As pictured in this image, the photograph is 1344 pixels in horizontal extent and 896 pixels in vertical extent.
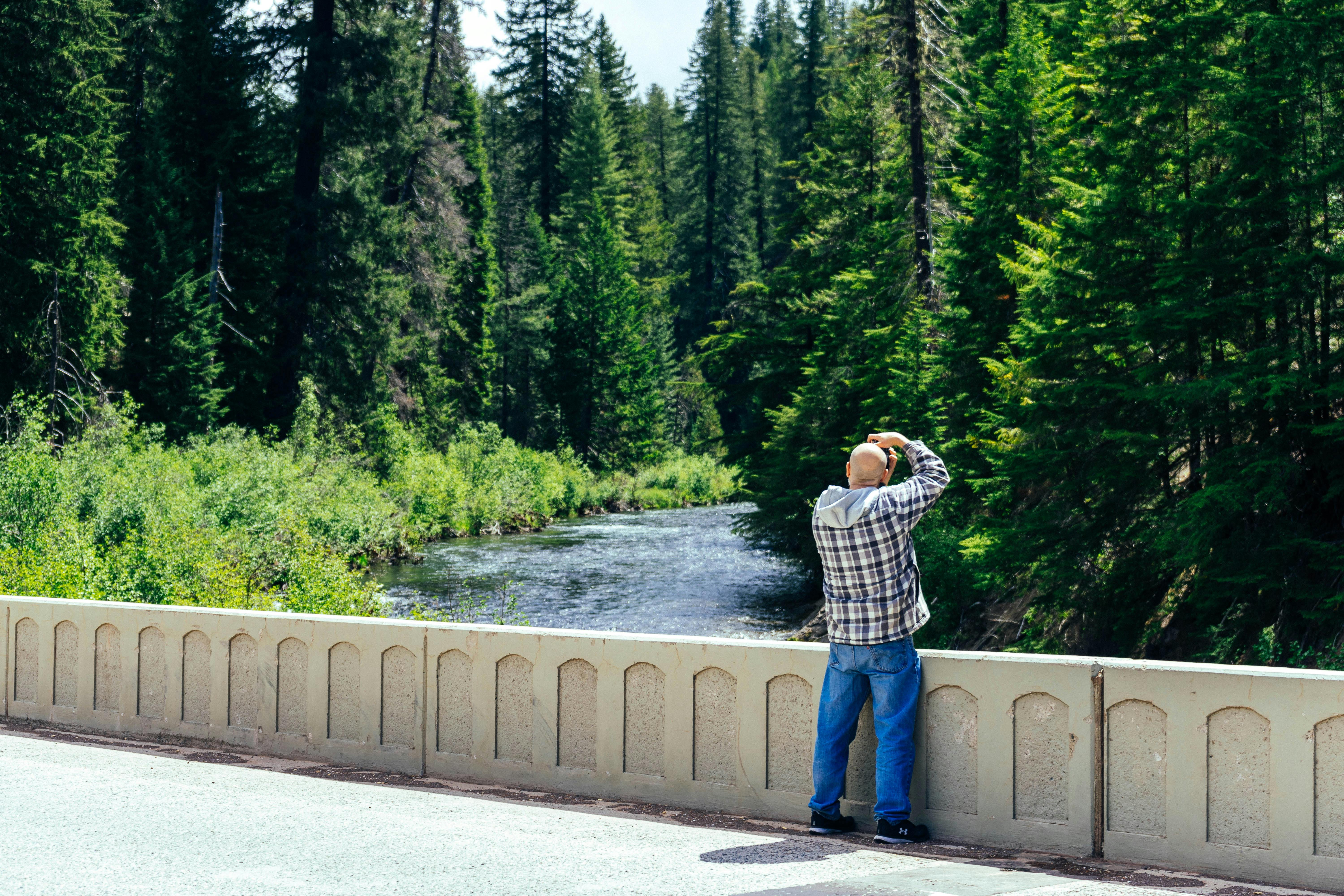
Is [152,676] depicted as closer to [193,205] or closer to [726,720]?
[726,720]

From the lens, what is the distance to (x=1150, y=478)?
14773 millimetres

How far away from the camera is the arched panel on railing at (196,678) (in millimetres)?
8477

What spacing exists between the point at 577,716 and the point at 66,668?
450cm

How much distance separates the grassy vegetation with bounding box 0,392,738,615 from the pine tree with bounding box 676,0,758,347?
119 ft

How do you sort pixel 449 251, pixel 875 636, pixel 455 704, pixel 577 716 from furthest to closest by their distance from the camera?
pixel 449 251 → pixel 455 704 → pixel 577 716 → pixel 875 636

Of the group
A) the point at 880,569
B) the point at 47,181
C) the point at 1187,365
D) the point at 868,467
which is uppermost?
the point at 47,181

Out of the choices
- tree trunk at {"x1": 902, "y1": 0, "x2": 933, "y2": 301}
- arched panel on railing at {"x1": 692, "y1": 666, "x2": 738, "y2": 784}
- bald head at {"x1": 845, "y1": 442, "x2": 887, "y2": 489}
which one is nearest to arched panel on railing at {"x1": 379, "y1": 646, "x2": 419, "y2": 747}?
arched panel on railing at {"x1": 692, "y1": 666, "x2": 738, "y2": 784}

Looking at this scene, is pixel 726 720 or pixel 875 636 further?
pixel 726 720

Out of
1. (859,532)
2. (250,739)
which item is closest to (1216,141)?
(859,532)

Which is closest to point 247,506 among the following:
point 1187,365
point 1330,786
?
point 1187,365

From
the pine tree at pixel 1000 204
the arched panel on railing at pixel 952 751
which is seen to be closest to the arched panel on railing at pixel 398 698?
the arched panel on railing at pixel 952 751

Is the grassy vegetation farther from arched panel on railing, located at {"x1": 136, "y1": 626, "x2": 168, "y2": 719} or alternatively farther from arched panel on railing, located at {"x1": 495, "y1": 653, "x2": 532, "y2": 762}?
arched panel on railing, located at {"x1": 495, "y1": 653, "x2": 532, "y2": 762}

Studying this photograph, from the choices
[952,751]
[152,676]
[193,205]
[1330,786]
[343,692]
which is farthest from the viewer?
[193,205]

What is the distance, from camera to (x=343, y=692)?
788cm
